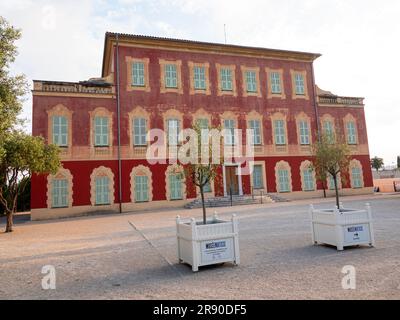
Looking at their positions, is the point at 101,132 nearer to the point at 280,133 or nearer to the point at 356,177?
the point at 280,133

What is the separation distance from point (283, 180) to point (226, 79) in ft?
27.4

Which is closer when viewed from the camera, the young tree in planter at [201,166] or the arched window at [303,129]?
the young tree in planter at [201,166]

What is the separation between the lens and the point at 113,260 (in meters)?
6.91

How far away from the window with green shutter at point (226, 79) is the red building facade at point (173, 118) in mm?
100

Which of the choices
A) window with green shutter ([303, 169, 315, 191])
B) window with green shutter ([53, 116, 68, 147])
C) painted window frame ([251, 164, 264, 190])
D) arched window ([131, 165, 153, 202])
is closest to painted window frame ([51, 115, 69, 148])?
window with green shutter ([53, 116, 68, 147])

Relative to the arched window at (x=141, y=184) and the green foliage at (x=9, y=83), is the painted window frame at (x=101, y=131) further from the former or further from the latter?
the green foliage at (x=9, y=83)

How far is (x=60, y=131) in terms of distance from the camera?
19172 millimetres

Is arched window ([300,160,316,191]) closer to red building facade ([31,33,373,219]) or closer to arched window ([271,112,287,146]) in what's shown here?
red building facade ([31,33,373,219])

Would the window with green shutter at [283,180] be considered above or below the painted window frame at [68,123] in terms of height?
below

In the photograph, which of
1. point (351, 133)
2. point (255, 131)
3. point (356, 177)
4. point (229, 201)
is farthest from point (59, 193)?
point (351, 133)

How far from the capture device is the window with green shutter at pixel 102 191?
19.3 meters

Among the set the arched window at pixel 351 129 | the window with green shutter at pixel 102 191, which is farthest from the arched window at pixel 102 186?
the arched window at pixel 351 129
